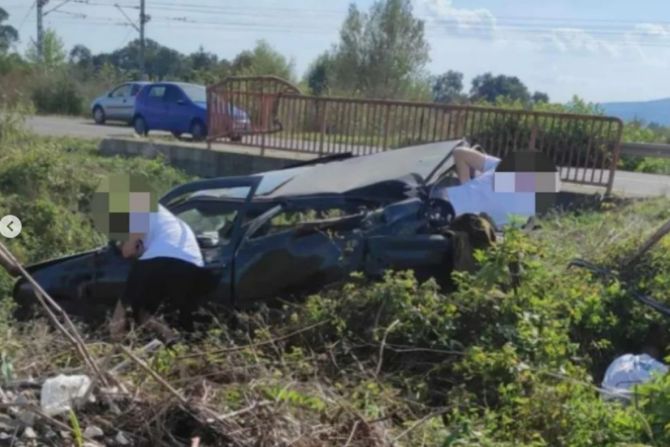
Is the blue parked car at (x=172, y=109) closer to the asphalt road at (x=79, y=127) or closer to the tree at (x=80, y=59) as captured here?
the asphalt road at (x=79, y=127)

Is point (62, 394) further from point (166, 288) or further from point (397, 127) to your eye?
point (397, 127)

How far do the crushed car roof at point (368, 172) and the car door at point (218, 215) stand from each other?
0.78 feet

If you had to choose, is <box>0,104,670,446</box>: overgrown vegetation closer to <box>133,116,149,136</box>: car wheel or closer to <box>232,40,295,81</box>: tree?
<box>133,116,149,136</box>: car wheel

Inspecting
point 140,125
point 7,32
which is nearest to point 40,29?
point 7,32

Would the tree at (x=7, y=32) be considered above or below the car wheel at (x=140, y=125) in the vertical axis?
above

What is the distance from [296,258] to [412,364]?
1243mm

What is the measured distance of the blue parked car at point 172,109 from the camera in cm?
2370

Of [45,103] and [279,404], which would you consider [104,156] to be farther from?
[45,103]

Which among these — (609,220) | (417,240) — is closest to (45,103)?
(609,220)

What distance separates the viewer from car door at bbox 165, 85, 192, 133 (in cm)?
2383

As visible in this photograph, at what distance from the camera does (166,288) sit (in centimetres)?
545

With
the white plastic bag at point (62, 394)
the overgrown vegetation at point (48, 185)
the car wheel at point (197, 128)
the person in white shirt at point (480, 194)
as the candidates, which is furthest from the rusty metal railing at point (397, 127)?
the white plastic bag at point (62, 394)

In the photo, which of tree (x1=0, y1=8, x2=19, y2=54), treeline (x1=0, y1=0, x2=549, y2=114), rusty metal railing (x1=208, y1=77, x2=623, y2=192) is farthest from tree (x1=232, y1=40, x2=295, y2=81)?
rusty metal railing (x1=208, y1=77, x2=623, y2=192)

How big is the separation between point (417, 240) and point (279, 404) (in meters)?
2.20
